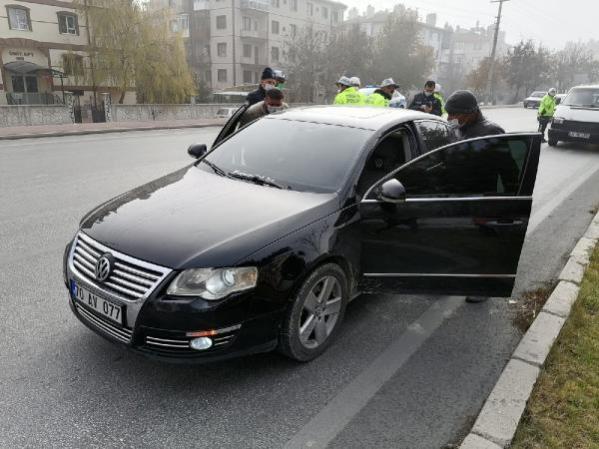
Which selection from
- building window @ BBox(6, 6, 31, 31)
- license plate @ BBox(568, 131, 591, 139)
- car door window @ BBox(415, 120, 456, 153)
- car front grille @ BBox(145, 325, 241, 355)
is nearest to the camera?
car front grille @ BBox(145, 325, 241, 355)

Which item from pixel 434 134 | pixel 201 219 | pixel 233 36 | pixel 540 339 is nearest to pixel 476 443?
pixel 540 339

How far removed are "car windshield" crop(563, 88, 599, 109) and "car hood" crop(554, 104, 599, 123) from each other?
0.31 metres

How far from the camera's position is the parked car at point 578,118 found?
44.6 feet

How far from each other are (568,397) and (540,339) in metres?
0.64

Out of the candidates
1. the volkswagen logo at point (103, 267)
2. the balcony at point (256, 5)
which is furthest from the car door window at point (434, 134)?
the balcony at point (256, 5)

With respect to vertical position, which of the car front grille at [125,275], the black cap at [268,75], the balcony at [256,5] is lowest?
the car front grille at [125,275]

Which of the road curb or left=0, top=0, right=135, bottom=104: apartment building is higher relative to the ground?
left=0, top=0, right=135, bottom=104: apartment building

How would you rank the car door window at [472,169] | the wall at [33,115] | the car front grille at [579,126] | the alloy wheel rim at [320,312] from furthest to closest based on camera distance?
1. the wall at [33,115]
2. the car front grille at [579,126]
3. the car door window at [472,169]
4. the alloy wheel rim at [320,312]

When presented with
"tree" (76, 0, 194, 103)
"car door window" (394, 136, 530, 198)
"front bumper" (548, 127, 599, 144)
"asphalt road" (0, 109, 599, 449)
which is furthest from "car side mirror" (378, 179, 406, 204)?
"tree" (76, 0, 194, 103)

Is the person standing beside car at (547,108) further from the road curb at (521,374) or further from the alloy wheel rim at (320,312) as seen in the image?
the alloy wheel rim at (320,312)

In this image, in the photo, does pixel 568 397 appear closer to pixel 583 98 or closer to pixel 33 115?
pixel 583 98

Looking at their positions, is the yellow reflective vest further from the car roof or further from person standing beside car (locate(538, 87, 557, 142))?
person standing beside car (locate(538, 87, 557, 142))

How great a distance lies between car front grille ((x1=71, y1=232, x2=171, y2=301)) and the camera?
2.64 meters

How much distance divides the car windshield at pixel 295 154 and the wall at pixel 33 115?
19687 millimetres
